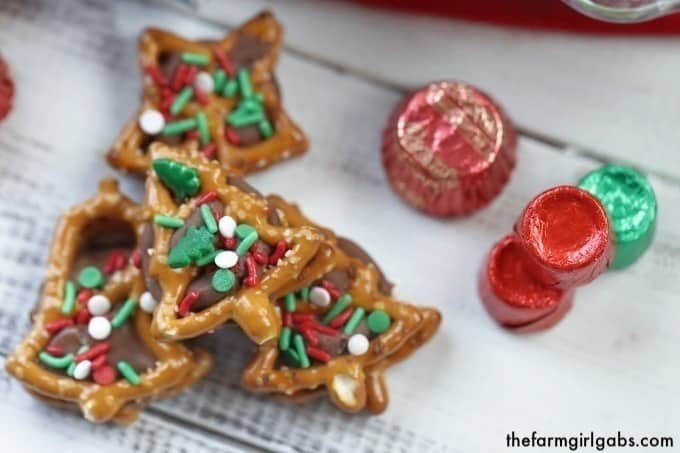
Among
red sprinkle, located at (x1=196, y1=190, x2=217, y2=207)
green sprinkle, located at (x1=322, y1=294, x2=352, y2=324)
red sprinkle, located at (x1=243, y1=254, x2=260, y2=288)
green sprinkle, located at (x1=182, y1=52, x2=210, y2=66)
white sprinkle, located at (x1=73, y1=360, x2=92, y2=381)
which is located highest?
green sprinkle, located at (x1=182, y1=52, x2=210, y2=66)

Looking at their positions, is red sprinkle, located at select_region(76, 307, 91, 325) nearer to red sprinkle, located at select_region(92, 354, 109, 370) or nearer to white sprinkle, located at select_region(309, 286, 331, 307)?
red sprinkle, located at select_region(92, 354, 109, 370)

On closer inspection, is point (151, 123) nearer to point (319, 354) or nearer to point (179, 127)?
point (179, 127)

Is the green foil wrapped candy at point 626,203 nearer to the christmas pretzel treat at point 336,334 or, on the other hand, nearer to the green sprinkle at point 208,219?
the christmas pretzel treat at point 336,334

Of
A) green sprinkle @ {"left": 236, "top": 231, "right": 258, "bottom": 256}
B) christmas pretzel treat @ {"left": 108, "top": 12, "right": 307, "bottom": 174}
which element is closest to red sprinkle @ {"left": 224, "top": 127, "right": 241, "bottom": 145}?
christmas pretzel treat @ {"left": 108, "top": 12, "right": 307, "bottom": 174}

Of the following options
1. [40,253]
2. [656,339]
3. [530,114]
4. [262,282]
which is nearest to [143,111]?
[40,253]

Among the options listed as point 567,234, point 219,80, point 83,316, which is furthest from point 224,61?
point 567,234

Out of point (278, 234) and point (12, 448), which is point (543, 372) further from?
point (12, 448)

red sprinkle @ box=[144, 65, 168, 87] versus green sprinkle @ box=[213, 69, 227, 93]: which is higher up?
red sprinkle @ box=[144, 65, 168, 87]
